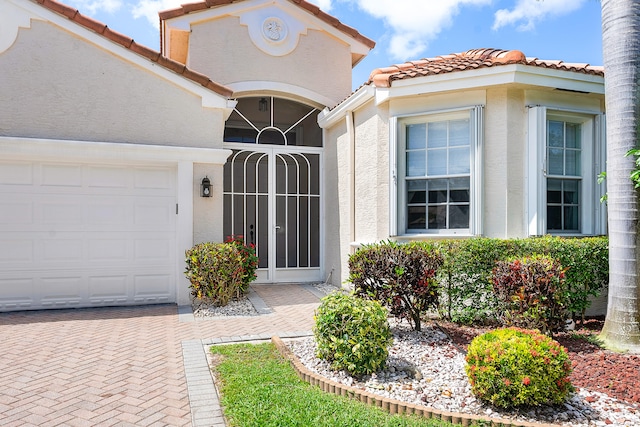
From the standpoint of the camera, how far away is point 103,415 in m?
3.99

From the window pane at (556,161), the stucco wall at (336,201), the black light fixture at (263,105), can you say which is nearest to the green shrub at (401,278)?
the window pane at (556,161)

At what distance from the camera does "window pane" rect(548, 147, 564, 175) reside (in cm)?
786

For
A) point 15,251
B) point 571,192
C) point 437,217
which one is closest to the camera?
point 15,251

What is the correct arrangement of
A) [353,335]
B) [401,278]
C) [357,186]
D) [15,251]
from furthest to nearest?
1. [357,186]
2. [15,251]
3. [401,278]
4. [353,335]

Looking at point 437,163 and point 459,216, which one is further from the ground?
point 437,163

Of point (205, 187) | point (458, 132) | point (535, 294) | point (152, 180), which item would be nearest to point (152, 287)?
point (152, 180)

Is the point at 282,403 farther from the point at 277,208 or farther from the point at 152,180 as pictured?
the point at 277,208

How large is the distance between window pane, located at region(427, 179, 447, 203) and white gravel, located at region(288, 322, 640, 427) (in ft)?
9.87

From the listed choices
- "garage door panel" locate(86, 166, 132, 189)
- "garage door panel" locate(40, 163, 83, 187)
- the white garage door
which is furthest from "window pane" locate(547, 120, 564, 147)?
"garage door panel" locate(40, 163, 83, 187)

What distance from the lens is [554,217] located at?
26.0ft

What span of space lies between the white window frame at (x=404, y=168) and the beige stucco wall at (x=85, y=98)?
3.73m

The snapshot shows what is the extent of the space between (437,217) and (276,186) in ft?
14.4

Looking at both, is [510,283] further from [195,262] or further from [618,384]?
[195,262]

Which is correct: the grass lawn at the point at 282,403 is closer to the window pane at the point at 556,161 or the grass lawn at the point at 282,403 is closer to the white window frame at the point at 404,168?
the white window frame at the point at 404,168
